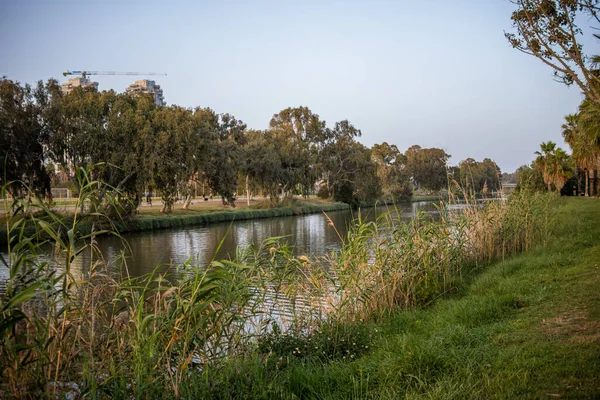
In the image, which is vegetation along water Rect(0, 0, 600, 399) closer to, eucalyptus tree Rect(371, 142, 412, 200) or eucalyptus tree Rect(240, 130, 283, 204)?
eucalyptus tree Rect(240, 130, 283, 204)

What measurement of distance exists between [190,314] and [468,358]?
271 cm

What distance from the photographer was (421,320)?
7117 mm

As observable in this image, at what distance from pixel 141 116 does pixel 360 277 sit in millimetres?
25613

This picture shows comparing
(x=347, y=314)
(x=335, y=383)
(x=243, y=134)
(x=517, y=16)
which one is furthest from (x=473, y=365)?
(x=243, y=134)

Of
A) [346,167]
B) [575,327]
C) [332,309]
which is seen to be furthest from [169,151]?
[346,167]

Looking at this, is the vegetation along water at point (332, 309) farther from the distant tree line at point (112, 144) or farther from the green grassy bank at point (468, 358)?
the distant tree line at point (112, 144)

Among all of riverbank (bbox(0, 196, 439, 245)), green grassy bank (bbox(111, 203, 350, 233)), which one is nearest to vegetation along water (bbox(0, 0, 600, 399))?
riverbank (bbox(0, 196, 439, 245))

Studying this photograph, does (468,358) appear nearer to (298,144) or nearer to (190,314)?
(190,314)

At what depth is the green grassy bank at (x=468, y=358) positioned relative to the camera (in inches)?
164

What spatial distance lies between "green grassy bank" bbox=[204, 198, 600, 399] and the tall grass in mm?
235

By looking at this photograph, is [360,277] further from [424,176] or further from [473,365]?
[424,176]

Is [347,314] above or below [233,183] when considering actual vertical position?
below

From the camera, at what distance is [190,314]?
4.63 metres

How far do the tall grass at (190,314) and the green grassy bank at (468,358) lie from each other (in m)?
0.24
